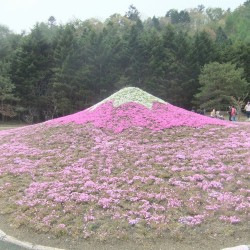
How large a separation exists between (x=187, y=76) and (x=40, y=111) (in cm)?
1983

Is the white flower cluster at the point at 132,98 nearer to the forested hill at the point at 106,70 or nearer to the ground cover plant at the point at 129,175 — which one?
the ground cover plant at the point at 129,175

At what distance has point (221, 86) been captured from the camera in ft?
128

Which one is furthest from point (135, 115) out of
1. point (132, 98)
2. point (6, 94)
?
point (6, 94)

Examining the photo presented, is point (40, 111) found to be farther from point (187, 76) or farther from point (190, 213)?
point (190, 213)

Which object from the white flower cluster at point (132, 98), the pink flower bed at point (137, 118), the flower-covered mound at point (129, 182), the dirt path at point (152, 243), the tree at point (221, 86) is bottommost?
the dirt path at point (152, 243)

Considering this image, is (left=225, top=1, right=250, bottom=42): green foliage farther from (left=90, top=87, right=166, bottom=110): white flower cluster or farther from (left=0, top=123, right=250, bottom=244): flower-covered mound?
(left=0, top=123, right=250, bottom=244): flower-covered mound

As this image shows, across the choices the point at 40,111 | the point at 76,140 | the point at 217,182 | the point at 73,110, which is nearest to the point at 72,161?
the point at 76,140

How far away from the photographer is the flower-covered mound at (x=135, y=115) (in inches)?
609

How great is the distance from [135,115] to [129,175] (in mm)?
6215

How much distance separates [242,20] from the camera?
71438 millimetres

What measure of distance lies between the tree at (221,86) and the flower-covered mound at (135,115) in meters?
22.2

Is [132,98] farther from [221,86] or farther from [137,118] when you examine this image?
[221,86]

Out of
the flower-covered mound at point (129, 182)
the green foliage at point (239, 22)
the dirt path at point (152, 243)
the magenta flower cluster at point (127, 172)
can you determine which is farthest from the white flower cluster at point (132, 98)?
the green foliage at point (239, 22)

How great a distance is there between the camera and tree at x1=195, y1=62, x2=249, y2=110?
38369mm
